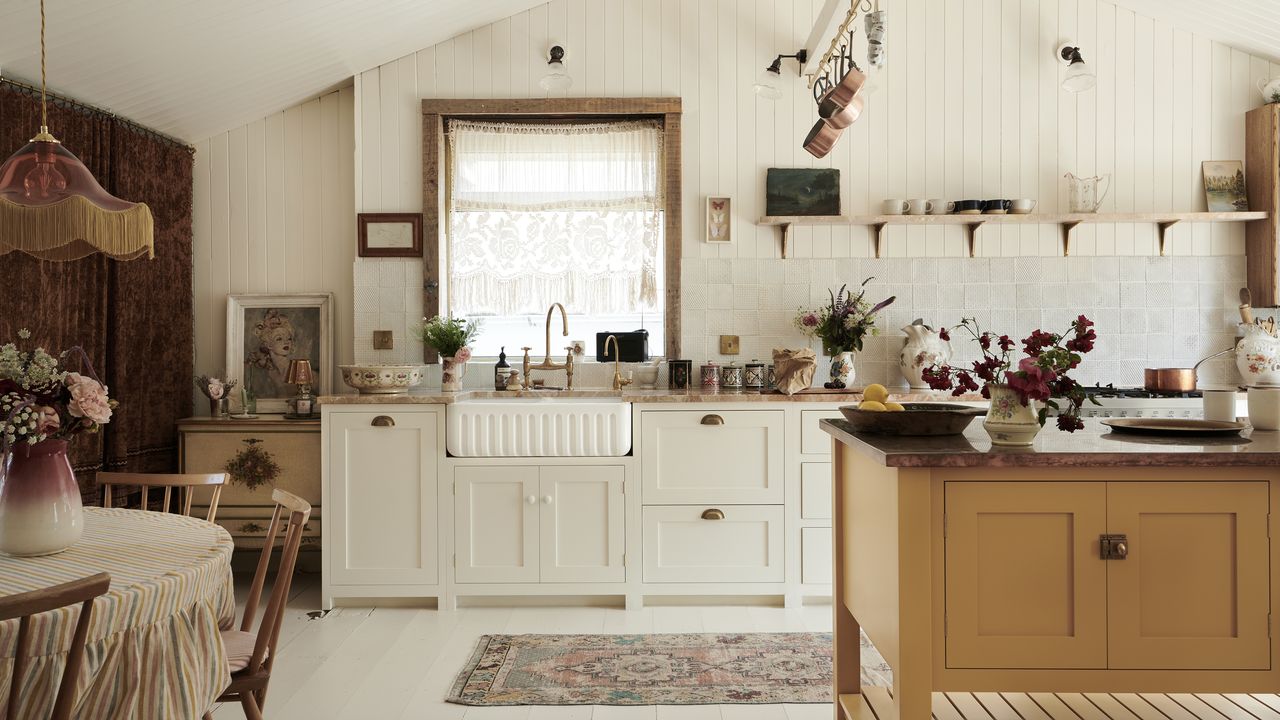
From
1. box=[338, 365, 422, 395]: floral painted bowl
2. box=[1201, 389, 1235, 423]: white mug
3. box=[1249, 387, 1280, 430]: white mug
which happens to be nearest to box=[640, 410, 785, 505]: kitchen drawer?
box=[338, 365, 422, 395]: floral painted bowl

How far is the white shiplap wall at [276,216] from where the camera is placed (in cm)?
491

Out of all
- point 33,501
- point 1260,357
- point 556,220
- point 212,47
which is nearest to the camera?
point 33,501

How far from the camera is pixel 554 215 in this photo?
4844mm

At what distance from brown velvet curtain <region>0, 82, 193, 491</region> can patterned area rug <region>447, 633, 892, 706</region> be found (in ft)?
6.88

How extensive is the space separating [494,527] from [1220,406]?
2.97m

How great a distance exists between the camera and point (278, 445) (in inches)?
176

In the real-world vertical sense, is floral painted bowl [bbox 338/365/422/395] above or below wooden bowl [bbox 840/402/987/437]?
above

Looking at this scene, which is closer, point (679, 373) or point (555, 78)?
point (555, 78)

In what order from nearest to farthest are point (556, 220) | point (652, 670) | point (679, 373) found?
Answer: point (652, 670) < point (679, 373) < point (556, 220)

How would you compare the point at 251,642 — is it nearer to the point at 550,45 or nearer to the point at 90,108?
the point at 90,108

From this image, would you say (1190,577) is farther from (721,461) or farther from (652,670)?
(721,461)

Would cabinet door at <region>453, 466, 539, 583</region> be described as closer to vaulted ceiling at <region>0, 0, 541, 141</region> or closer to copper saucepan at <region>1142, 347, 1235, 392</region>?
vaulted ceiling at <region>0, 0, 541, 141</region>

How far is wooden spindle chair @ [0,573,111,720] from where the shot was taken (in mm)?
1452

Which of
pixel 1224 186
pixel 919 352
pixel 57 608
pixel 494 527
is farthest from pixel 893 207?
pixel 57 608
